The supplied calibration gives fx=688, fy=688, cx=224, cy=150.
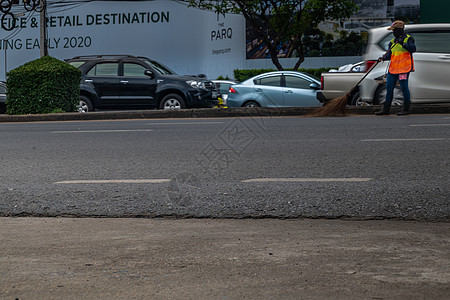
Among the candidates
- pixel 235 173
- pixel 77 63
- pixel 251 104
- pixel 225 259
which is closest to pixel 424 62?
pixel 251 104

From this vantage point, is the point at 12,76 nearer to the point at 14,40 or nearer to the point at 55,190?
the point at 55,190

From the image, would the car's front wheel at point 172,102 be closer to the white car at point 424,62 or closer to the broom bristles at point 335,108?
the broom bristles at point 335,108

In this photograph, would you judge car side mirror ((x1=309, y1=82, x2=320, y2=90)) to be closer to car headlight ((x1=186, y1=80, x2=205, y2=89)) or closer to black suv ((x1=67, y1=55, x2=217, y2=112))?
black suv ((x1=67, y1=55, x2=217, y2=112))

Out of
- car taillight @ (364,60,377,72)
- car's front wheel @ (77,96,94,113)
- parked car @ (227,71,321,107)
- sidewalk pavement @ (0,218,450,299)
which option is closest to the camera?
sidewalk pavement @ (0,218,450,299)

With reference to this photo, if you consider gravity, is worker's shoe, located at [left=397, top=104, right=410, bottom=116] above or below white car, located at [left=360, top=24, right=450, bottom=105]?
below

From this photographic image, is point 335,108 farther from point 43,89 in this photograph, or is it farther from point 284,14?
point 284,14

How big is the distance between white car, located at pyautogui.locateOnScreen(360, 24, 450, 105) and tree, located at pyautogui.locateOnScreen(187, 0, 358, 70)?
12.1 meters

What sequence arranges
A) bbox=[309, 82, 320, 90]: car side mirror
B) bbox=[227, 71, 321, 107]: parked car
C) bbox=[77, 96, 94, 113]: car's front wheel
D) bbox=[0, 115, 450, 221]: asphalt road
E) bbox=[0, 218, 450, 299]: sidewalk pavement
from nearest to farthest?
bbox=[0, 218, 450, 299]: sidewalk pavement → bbox=[0, 115, 450, 221]: asphalt road → bbox=[309, 82, 320, 90]: car side mirror → bbox=[227, 71, 321, 107]: parked car → bbox=[77, 96, 94, 113]: car's front wheel

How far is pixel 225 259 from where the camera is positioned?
3514 mm

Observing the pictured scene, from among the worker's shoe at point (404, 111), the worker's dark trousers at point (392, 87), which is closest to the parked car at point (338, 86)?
the worker's shoe at point (404, 111)

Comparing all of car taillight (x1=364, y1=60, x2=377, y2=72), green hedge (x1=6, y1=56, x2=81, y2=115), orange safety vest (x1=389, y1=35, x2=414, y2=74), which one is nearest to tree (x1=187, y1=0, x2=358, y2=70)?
green hedge (x1=6, y1=56, x2=81, y2=115)

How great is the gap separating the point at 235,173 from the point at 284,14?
2077 centimetres

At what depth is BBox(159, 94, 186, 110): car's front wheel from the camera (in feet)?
54.7

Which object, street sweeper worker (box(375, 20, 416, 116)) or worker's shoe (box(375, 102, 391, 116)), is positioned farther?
worker's shoe (box(375, 102, 391, 116))
